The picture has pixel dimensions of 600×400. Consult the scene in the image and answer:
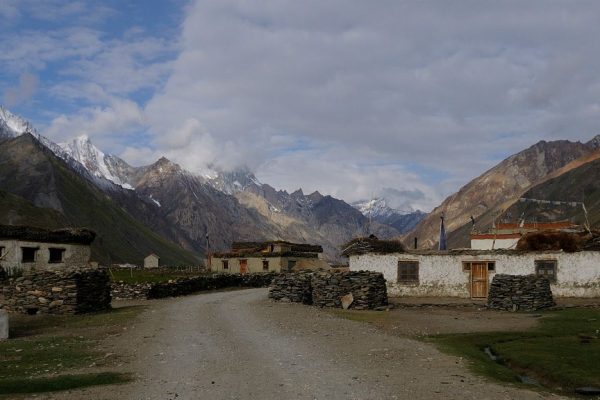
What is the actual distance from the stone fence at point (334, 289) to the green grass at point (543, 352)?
34.1ft

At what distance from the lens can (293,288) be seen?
39.0 metres

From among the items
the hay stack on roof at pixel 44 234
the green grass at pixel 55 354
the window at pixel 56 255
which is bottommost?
the green grass at pixel 55 354

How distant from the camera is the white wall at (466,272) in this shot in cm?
3981

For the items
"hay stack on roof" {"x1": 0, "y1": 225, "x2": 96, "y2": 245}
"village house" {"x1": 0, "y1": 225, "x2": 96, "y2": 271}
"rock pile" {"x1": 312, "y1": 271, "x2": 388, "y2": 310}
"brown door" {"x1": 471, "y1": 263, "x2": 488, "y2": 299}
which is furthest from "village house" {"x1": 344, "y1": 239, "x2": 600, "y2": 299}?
"hay stack on roof" {"x1": 0, "y1": 225, "x2": 96, "y2": 245}

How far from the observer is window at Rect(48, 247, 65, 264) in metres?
49.2

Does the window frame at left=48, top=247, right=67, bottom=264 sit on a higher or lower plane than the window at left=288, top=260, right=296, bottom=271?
higher

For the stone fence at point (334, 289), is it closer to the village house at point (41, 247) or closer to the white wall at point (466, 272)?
the white wall at point (466, 272)

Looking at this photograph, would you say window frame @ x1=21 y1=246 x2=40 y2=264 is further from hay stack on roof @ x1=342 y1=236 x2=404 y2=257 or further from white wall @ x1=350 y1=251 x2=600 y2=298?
white wall @ x1=350 y1=251 x2=600 y2=298

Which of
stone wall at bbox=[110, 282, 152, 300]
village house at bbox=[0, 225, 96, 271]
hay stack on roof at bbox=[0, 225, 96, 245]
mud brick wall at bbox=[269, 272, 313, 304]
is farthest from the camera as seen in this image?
hay stack on roof at bbox=[0, 225, 96, 245]

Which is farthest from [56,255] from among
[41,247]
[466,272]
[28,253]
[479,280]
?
[479,280]

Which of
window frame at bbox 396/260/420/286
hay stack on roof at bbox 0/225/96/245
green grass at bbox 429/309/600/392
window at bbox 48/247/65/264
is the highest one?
hay stack on roof at bbox 0/225/96/245

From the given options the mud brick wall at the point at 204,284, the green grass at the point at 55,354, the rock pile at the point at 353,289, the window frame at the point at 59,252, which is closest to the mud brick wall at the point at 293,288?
the rock pile at the point at 353,289

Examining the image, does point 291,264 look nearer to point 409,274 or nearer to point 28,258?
point 409,274

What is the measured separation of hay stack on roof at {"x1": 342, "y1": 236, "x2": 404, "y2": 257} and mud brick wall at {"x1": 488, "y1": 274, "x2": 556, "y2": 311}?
976 centimetres
